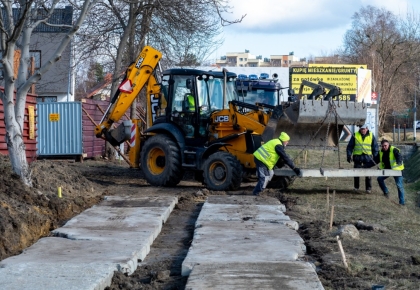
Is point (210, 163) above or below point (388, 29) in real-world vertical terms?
below

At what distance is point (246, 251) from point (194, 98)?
8501mm

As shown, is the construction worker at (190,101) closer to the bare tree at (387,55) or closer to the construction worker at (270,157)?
the construction worker at (270,157)

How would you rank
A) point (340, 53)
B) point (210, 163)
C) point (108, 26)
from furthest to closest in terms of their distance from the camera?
point (340, 53)
point (108, 26)
point (210, 163)

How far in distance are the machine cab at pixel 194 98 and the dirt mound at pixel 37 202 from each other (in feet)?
9.16

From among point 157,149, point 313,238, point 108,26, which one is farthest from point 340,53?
point 313,238

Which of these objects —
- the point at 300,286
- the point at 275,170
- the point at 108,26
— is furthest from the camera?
the point at 108,26

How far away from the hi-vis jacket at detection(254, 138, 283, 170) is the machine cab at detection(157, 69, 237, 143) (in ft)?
8.16

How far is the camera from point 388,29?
162 feet

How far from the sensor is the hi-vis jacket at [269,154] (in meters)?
14.5

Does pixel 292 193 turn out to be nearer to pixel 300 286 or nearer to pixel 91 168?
pixel 91 168

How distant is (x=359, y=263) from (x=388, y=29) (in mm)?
43568

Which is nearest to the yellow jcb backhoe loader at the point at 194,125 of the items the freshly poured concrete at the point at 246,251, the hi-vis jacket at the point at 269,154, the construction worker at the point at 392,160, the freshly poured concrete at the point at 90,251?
the hi-vis jacket at the point at 269,154

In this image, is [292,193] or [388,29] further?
[388,29]

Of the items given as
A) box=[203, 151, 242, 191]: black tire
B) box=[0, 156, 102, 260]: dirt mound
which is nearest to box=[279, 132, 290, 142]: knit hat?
box=[203, 151, 242, 191]: black tire
